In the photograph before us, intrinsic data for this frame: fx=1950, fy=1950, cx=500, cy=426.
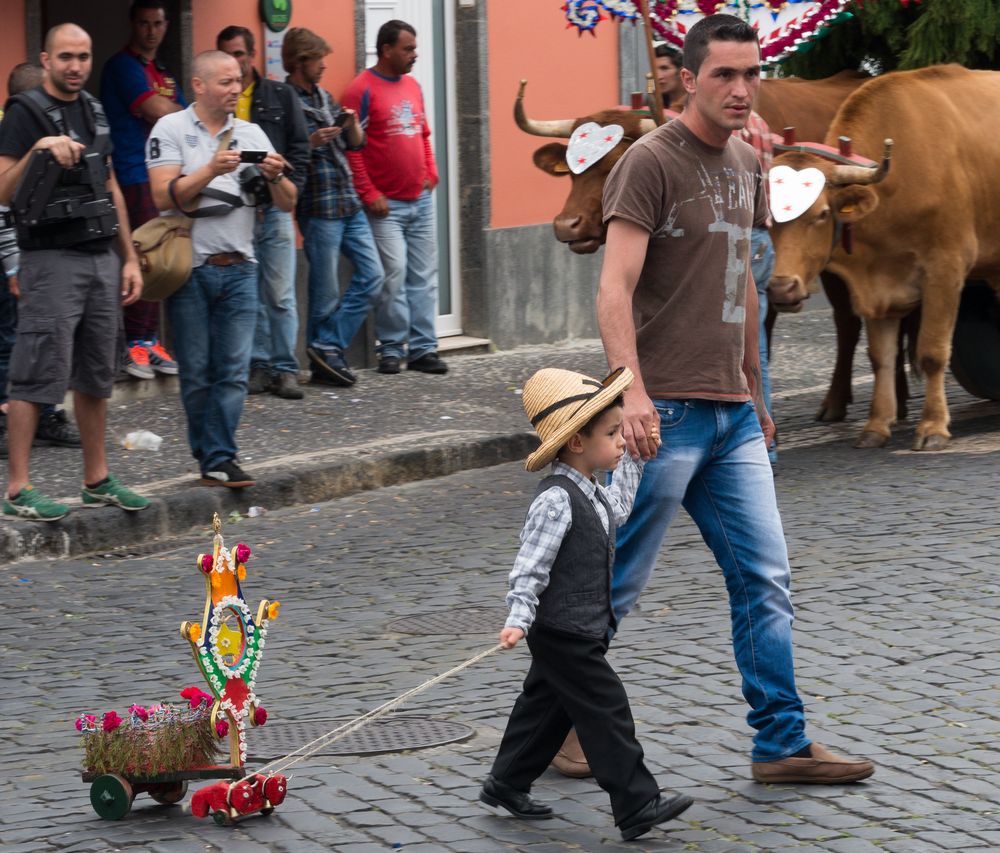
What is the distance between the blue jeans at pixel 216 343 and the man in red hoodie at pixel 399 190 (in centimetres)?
336

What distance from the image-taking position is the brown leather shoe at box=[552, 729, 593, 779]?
5543mm

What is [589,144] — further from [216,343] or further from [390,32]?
[390,32]

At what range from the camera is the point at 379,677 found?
6594mm

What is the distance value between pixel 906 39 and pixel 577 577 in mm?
9414

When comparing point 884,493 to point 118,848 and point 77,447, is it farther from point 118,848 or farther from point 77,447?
point 118,848

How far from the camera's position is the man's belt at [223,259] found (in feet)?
30.4

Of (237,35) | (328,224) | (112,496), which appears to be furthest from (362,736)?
(328,224)

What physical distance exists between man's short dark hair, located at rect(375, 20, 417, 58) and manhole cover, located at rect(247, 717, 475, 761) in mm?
7280

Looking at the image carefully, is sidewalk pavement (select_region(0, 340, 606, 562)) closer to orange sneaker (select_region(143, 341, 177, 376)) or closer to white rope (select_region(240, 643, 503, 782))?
orange sneaker (select_region(143, 341, 177, 376))

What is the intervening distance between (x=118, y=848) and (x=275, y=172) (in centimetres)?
487

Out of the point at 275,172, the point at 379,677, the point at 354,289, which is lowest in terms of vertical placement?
the point at 379,677

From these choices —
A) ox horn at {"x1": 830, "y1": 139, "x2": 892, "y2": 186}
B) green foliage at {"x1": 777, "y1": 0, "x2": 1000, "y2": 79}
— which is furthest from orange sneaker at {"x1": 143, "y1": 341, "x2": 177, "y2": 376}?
green foliage at {"x1": 777, "y1": 0, "x2": 1000, "y2": 79}

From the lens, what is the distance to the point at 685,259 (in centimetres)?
539

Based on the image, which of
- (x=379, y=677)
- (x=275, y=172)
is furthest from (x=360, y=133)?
(x=379, y=677)
